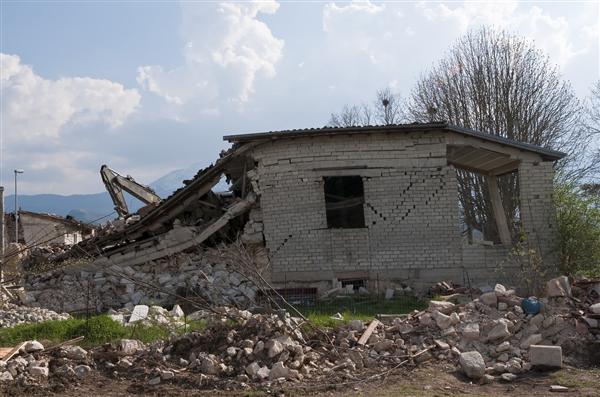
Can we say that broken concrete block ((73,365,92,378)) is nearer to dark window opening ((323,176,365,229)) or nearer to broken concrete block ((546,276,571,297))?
broken concrete block ((546,276,571,297))

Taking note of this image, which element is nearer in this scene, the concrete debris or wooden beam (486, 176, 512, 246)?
the concrete debris

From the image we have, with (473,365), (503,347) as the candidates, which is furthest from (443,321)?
(473,365)

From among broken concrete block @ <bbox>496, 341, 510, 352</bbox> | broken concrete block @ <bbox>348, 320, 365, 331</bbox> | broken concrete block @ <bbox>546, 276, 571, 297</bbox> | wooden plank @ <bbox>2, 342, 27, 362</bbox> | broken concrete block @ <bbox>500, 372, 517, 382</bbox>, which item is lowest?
broken concrete block @ <bbox>500, 372, 517, 382</bbox>

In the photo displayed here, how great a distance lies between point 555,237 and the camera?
13.9 m

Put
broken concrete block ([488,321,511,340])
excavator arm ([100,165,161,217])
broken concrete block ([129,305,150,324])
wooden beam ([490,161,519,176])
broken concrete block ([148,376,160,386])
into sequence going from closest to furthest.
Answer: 1. broken concrete block ([148,376,160,386])
2. broken concrete block ([488,321,511,340])
3. broken concrete block ([129,305,150,324])
4. wooden beam ([490,161,519,176])
5. excavator arm ([100,165,161,217])

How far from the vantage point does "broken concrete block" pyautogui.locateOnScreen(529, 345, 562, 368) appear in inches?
287

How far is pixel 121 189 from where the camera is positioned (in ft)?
70.4

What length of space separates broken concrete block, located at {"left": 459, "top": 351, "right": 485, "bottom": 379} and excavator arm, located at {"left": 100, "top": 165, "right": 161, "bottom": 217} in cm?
1554

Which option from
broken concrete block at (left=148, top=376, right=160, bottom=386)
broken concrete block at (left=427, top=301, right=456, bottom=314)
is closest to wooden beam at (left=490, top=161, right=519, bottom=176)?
broken concrete block at (left=427, top=301, right=456, bottom=314)

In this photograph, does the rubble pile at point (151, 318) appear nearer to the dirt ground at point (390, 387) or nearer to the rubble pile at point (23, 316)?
the rubble pile at point (23, 316)

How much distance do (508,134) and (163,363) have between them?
64.0ft

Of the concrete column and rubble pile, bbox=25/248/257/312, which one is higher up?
the concrete column

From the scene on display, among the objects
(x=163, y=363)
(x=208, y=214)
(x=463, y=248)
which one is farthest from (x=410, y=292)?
(x=163, y=363)

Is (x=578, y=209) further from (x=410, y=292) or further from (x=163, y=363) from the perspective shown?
(x=163, y=363)
